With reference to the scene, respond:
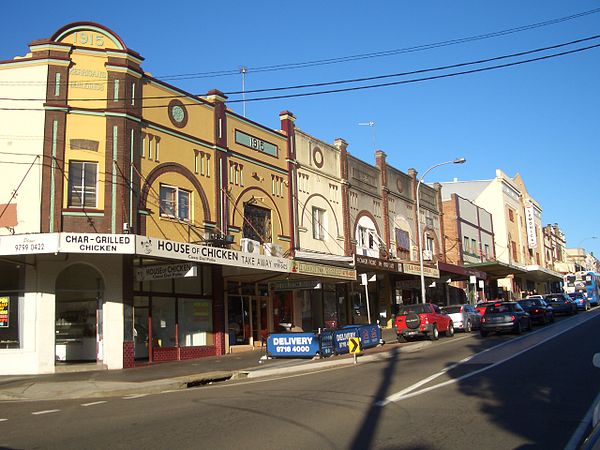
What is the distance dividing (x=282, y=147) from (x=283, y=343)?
11.4m

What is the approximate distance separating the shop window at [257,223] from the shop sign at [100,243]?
786 cm

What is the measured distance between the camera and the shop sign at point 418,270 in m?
34.0

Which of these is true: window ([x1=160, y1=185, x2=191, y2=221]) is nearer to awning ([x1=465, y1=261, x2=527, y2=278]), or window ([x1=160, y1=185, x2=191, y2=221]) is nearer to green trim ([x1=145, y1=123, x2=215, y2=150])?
green trim ([x1=145, y1=123, x2=215, y2=150])

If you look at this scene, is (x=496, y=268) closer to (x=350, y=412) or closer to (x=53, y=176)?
(x=53, y=176)

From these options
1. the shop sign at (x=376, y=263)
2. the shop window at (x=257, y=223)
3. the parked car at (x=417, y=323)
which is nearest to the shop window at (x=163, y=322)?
the shop window at (x=257, y=223)

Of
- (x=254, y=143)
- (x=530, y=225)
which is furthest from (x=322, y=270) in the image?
(x=530, y=225)

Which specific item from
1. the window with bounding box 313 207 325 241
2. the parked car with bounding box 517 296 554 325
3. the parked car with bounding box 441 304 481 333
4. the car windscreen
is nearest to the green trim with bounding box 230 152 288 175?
the window with bounding box 313 207 325 241

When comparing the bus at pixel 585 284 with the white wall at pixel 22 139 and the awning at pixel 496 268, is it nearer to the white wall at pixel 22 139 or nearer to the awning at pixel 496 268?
the awning at pixel 496 268

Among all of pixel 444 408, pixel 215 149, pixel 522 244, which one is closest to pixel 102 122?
pixel 215 149

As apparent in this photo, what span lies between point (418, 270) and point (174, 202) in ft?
58.8

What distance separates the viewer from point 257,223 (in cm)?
2603

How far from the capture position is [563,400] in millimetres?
10008

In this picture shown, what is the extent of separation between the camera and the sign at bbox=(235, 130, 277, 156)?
25.6m

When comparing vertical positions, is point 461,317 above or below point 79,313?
below
